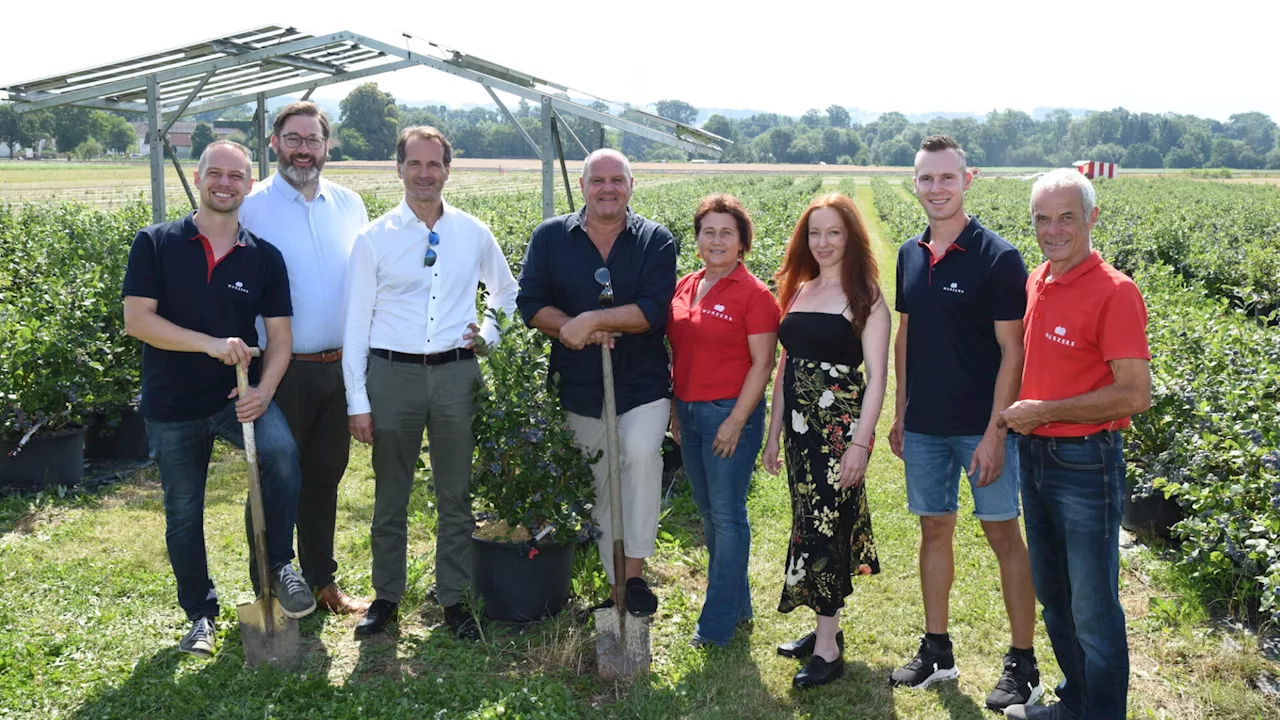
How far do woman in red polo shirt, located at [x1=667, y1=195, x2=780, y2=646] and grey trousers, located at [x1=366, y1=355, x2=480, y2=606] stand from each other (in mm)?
1023

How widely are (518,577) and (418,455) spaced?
30.1 inches

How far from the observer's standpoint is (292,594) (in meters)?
4.21

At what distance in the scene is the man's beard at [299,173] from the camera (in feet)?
14.8

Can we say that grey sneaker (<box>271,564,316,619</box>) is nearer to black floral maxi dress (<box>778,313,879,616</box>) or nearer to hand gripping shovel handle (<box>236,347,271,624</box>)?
hand gripping shovel handle (<box>236,347,271,624</box>)

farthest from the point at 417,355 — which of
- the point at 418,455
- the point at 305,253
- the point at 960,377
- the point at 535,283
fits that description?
the point at 960,377

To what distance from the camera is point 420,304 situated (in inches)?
174

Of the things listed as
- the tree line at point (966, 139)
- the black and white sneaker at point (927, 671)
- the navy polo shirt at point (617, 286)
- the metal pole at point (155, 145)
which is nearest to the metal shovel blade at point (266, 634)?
the navy polo shirt at point (617, 286)

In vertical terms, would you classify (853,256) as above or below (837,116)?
below

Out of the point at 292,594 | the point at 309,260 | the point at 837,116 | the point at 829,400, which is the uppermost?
the point at 837,116

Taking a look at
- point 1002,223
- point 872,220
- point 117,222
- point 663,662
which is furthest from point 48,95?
point 872,220

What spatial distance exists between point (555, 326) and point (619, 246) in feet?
1.50

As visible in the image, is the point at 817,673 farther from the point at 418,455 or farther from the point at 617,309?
the point at 418,455

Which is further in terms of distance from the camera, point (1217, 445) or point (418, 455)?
point (1217, 445)

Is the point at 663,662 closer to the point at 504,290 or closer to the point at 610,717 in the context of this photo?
the point at 610,717
